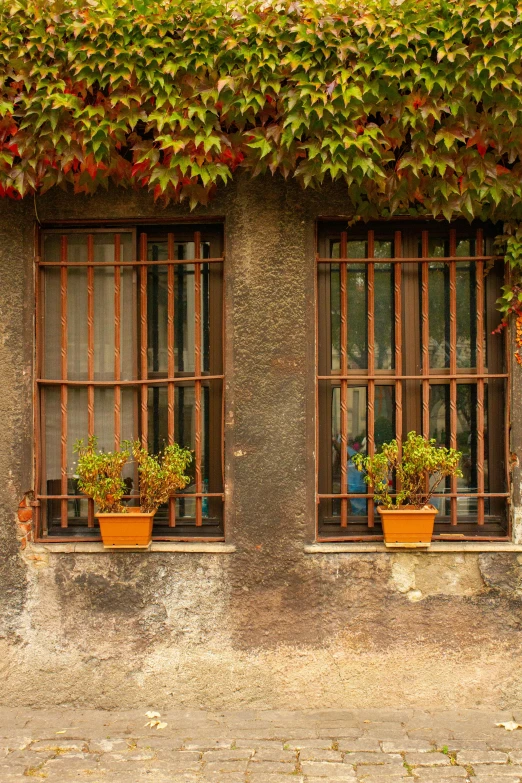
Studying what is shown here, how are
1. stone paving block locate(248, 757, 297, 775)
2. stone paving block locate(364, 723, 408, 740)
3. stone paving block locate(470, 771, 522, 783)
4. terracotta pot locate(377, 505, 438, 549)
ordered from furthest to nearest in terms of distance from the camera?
1. terracotta pot locate(377, 505, 438, 549)
2. stone paving block locate(364, 723, 408, 740)
3. stone paving block locate(248, 757, 297, 775)
4. stone paving block locate(470, 771, 522, 783)

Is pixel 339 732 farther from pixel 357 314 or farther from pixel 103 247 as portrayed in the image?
pixel 103 247

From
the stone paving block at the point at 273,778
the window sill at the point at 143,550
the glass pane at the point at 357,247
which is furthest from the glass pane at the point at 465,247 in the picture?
the stone paving block at the point at 273,778

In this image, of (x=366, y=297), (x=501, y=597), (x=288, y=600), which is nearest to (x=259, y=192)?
(x=366, y=297)

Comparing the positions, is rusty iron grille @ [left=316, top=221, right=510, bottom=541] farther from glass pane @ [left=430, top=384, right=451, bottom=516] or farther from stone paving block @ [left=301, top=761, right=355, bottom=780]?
stone paving block @ [left=301, top=761, right=355, bottom=780]

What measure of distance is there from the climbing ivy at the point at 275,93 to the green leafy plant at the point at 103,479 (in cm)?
162

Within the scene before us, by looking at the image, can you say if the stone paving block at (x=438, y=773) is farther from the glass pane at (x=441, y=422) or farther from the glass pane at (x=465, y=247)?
the glass pane at (x=465, y=247)

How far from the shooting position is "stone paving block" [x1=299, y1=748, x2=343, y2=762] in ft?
12.5

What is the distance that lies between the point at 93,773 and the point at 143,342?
2479 mm

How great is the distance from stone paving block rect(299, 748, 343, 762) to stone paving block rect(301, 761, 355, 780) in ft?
0.11

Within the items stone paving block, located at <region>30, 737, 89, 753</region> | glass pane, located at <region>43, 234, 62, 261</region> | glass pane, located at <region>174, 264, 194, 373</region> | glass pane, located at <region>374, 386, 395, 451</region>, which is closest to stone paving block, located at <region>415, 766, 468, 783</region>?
stone paving block, located at <region>30, 737, 89, 753</region>

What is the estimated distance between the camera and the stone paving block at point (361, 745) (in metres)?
3.91

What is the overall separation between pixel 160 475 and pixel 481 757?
2335 mm

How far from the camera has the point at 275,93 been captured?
4203 millimetres

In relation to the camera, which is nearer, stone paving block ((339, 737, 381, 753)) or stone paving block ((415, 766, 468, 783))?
stone paving block ((415, 766, 468, 783))
